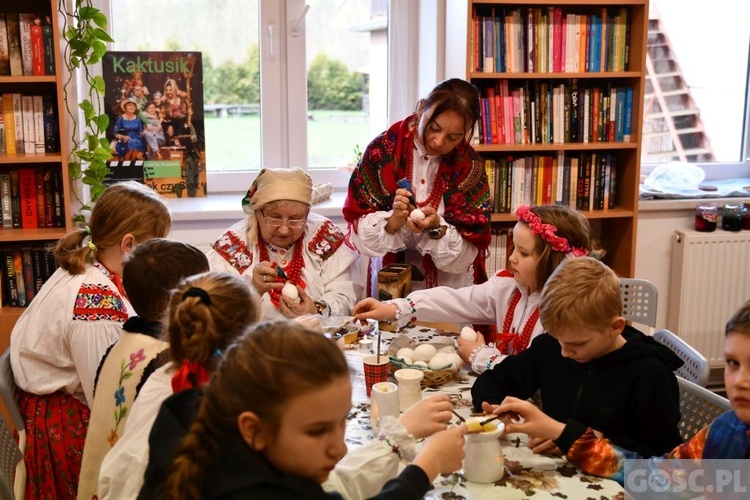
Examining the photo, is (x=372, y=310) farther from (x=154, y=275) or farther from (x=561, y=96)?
(x=561, y=96)

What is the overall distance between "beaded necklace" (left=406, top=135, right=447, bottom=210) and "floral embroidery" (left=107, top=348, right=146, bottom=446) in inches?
54.6

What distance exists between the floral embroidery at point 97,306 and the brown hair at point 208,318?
2.37 feet

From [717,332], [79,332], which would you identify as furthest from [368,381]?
[717,332]

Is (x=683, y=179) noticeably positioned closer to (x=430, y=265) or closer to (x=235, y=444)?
(x=430, y=265)

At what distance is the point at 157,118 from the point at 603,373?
8.75 feet

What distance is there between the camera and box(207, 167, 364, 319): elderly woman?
2.72 meters

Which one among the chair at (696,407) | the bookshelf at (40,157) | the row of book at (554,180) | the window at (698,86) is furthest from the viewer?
the window at (698,86)

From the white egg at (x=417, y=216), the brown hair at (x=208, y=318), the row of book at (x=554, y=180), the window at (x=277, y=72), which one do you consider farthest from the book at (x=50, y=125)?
the brown hair at (x=208, y=318)

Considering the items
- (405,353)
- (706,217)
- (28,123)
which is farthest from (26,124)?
(706,217)

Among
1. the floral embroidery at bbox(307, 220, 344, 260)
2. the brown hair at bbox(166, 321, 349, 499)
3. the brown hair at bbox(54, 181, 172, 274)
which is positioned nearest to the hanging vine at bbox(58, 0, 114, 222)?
the floral embroidery at bbox(307, 220, 344, 260)

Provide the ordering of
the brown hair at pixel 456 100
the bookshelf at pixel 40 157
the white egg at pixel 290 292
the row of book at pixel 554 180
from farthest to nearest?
the row of book at pixel 554 180
the bookshelf at pixel 40 157
the brown hair at pixel 456 100
the white egg at pixel 290 292

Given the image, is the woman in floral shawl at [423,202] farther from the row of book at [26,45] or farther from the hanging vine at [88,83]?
the row of book at [26,45]

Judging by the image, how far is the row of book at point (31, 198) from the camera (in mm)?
3349

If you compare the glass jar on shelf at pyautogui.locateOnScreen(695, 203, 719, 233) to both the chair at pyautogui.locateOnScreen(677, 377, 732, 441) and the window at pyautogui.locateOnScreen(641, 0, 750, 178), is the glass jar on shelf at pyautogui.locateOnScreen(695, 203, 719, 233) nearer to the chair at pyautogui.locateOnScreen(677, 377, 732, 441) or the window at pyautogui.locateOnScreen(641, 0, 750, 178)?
the window at pyautogui.locateOnScreen(641, 0, 750, 178)
